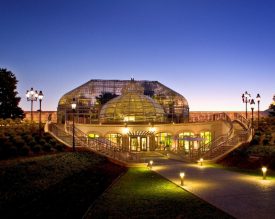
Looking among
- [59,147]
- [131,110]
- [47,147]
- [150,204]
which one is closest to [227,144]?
[59,147]

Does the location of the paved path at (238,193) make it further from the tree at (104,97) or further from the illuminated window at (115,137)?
the tree at (104,97)

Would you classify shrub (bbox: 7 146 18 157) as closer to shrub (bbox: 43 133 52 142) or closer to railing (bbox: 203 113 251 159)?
shrub (bbox: 43 133 52 142)

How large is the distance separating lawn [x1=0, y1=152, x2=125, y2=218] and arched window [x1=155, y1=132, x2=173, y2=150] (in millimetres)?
27669

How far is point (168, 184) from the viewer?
16.9 metres

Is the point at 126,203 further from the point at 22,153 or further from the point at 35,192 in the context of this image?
the point at 22,153

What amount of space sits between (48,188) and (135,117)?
3704 cm

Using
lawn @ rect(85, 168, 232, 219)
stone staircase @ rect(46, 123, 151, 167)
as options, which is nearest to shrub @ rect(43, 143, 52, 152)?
stone staircase @ rect(46, 123, 151, 167)

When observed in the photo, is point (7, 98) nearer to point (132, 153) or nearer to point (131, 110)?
point (131, 110)

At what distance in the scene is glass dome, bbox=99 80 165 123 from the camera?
50.2 m

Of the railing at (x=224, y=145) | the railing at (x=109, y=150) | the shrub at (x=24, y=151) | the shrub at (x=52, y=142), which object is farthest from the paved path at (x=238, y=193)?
the shrub at (x=52, y=142)

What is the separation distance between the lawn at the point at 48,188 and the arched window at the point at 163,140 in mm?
27669

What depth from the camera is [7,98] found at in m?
42.8

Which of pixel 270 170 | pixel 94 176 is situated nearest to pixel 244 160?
pixel 270 170

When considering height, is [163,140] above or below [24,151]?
below
